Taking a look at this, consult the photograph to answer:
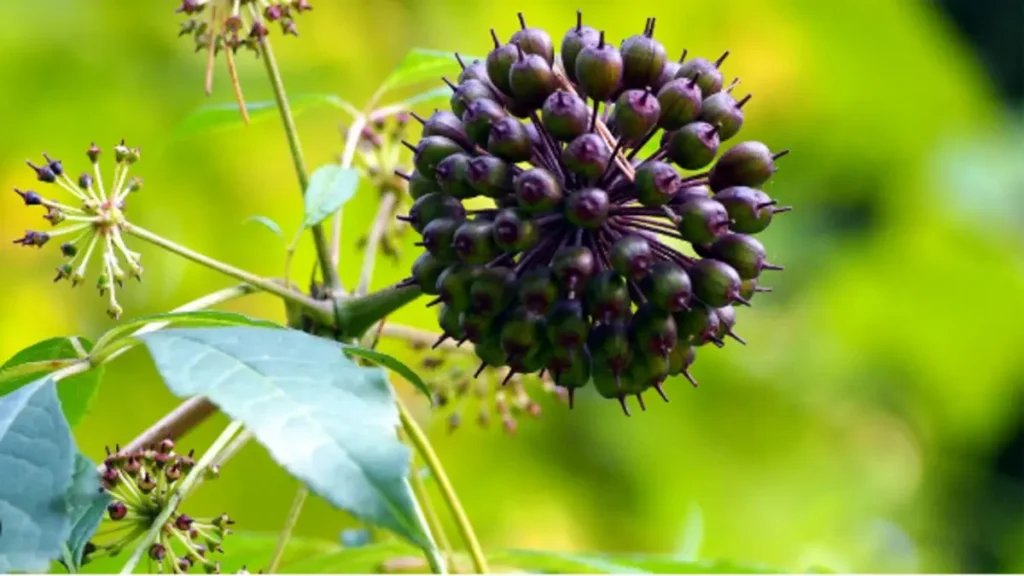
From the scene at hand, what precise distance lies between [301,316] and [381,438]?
Answer: 0.56m

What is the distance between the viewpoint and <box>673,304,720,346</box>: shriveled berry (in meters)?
1.46

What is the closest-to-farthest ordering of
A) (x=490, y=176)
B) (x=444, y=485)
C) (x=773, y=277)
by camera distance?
(x=490, y=176)
(x=444, y=485)
(x=773, y=277)

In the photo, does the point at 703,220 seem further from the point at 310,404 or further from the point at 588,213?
the point at 310,404

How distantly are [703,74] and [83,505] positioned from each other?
2.83ft

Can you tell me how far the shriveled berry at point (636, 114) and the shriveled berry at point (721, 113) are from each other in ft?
0.24

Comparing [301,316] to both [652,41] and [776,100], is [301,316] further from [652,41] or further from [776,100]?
[776,100]

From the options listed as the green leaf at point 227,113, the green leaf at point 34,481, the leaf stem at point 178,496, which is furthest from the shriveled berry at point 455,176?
the green leaf at point 227,113

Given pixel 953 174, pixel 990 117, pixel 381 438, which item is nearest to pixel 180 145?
pixel 381 438

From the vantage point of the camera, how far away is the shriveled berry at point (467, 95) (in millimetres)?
1507

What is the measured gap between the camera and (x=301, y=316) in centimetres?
165

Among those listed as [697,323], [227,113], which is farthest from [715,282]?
[227,113]

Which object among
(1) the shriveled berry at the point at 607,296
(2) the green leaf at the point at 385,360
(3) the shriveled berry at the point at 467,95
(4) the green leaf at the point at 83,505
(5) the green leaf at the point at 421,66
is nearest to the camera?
(4) the green leaf at the point at 83,505

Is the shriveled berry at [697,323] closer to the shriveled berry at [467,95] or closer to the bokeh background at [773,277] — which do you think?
the shriveled berry at [467,95]

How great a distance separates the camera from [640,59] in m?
1.49
